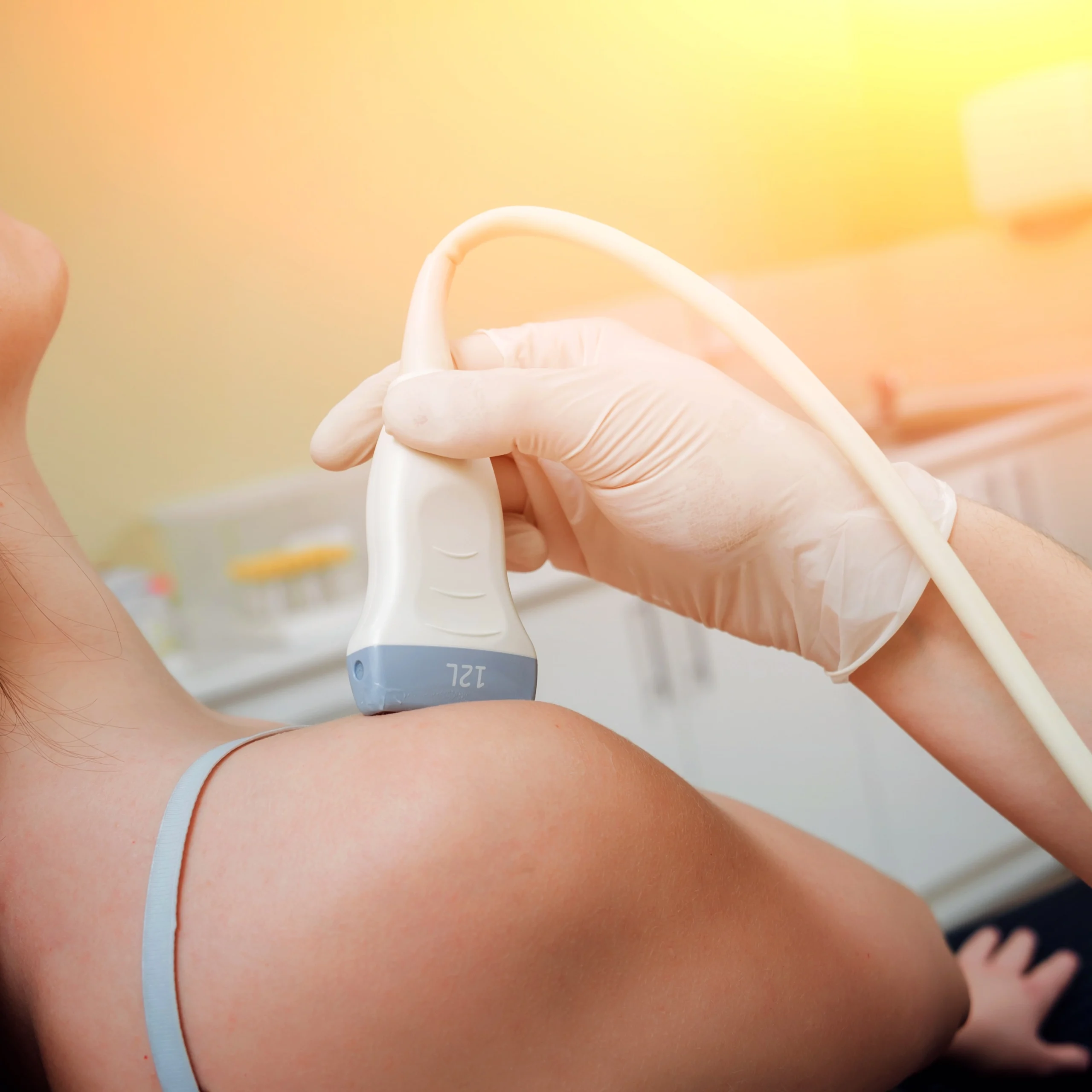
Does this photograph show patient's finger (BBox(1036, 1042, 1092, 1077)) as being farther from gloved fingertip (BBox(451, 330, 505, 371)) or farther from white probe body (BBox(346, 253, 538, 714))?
gloved fingertip (BBox(451, 330, 505, 371))

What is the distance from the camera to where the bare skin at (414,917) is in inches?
19.4

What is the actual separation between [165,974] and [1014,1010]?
2.59 ft

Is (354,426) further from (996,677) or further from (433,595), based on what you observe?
(996,677)

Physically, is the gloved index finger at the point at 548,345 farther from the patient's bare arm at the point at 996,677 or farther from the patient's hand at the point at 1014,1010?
the patient's hand at the point at 1014,1010

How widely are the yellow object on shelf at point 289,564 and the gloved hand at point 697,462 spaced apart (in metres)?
1.11

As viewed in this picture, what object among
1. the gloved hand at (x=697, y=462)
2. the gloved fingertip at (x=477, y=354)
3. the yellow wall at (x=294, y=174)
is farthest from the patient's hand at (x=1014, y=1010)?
the yellow wall at (x=294, y=174)

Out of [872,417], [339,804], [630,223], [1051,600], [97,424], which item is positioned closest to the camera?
[339,804]

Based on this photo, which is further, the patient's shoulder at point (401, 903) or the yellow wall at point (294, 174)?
the yellow wall at point (294, 174)

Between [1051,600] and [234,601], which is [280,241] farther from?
[1051,600]

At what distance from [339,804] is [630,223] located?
2123 millimetres

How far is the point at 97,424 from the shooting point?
1.85 metres

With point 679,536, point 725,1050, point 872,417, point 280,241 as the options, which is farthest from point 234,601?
point 872,417

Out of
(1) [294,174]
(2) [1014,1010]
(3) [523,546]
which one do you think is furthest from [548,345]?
(1) [294,174]

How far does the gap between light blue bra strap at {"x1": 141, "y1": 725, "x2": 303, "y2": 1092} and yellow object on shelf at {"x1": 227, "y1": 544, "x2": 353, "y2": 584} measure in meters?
1.28
